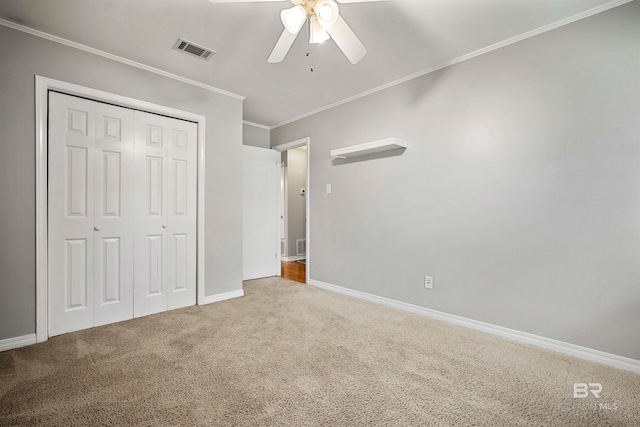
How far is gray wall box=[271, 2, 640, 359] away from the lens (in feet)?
6.57

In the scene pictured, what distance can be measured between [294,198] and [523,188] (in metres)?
4.63

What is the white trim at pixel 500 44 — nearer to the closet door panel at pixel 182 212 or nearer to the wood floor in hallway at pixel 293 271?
the closet door panel at pixel 182 212

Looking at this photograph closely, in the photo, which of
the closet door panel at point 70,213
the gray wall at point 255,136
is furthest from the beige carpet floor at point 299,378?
the gray wall at point 255,136

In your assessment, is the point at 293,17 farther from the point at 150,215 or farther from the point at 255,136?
the point at 255,136

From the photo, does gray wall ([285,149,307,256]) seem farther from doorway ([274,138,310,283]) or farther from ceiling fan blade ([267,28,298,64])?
ceiling fan blade ([267,28,298,64])

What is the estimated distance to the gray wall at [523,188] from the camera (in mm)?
2004

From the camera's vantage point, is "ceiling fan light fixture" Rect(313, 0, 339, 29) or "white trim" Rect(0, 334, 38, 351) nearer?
"ceiling fan light fixture" Rect(313, 0, 339, 29)

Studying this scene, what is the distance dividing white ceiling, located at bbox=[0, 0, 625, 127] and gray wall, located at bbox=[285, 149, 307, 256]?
10.5ft

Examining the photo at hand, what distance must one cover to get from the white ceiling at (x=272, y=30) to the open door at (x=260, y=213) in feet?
5.15

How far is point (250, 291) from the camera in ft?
12.6

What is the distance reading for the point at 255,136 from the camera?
4.75 meters

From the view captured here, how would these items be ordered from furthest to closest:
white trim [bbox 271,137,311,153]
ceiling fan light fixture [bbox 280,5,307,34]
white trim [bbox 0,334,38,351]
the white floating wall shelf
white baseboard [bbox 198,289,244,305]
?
white trim [bbox 271,137,311,153] → white baseboard [bbox 198,289,244,305] → the white floating wall shelf → white trim [bbox 0,334,38,351] → ceiling fan light fixture [bbox 280,5,307,34]

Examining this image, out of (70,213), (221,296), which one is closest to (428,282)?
(221,296)

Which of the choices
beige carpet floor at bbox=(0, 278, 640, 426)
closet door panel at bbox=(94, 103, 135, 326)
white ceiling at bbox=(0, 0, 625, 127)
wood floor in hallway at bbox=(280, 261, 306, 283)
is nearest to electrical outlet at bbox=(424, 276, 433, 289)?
beige carpet floor at bbox=(0, 278, 640, 426)
